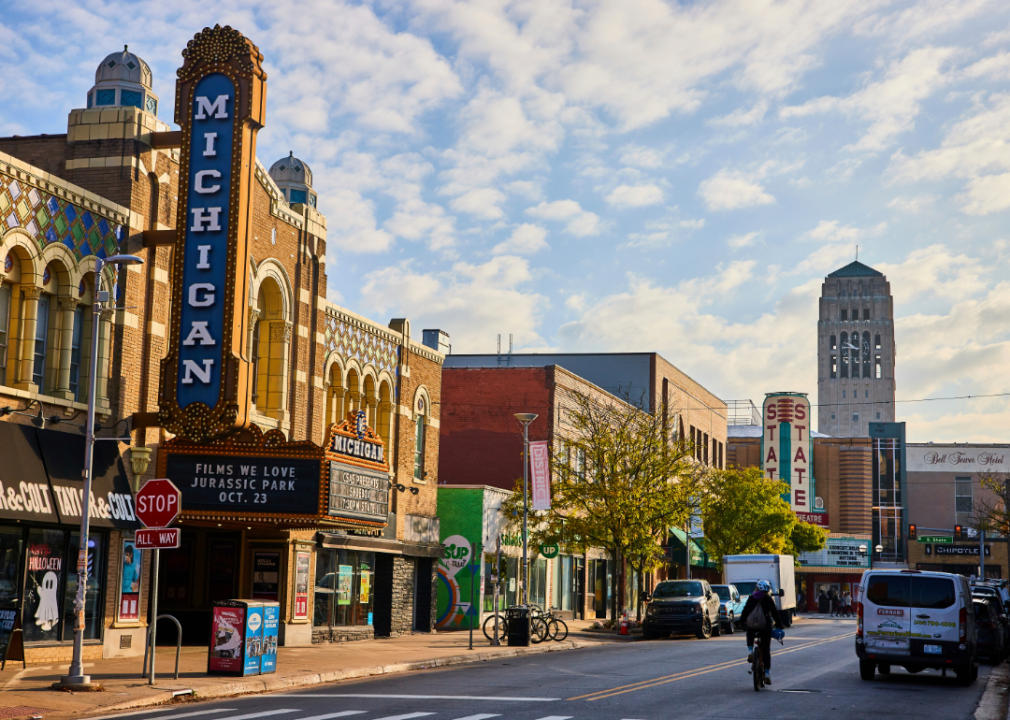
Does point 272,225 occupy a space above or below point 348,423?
above

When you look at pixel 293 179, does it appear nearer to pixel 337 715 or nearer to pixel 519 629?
pixel 519 629

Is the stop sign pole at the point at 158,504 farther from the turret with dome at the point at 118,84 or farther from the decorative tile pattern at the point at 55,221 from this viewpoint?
the turret with dome at the point at 118,84

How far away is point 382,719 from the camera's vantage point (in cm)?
1484

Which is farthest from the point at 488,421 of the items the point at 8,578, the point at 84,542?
the point at 84,542

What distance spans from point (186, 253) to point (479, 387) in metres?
25.5

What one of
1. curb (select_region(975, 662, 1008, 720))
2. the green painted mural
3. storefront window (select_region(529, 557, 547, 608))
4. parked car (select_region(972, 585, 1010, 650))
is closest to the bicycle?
curb (select_region(975, 662, 1008, 720))

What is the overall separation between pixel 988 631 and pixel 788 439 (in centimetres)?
5835

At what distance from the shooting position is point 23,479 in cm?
1995

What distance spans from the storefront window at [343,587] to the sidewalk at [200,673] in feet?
3.10

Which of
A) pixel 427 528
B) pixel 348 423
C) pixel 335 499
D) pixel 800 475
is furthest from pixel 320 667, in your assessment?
pixel 800 475

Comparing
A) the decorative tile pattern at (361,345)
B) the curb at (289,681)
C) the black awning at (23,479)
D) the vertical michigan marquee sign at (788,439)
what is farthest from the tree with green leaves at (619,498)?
the vertical michigan marquee sign at (788,439)

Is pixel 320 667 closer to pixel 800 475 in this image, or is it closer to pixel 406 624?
pixel 406 624

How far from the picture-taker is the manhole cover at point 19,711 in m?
14.8

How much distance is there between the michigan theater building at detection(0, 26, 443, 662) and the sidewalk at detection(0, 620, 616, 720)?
1.43m
